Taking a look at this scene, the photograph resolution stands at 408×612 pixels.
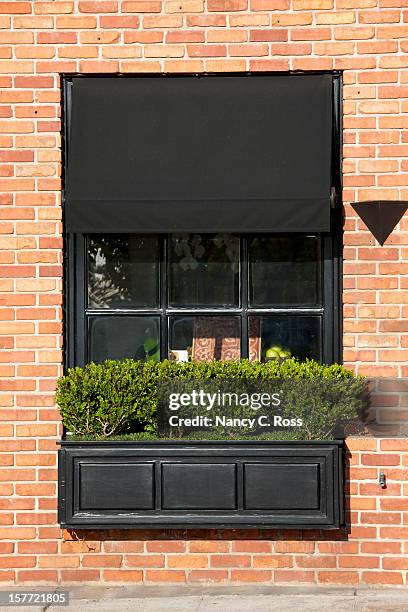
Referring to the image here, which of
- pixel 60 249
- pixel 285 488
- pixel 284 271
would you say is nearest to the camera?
pixel 285 488

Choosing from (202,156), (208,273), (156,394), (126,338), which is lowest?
(156,394)

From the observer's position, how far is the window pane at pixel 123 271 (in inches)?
303

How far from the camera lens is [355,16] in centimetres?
750

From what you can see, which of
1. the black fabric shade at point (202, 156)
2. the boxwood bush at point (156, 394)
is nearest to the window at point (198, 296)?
the boxwood bush at point (156, 394)

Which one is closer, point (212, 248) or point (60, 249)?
point (60, 249)

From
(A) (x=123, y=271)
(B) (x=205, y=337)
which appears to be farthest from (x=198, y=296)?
(A) (x=123, y=271)

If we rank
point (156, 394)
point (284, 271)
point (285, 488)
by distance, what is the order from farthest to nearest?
1. point (284, 271)
2. point (156, 394)
3. point (285, 488)

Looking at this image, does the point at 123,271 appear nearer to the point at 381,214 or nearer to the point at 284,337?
the point at 284,337

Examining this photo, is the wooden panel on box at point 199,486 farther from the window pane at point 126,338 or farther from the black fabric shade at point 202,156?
the black fabric shade at point 202,156

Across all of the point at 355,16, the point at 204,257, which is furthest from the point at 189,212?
the point at 355,16

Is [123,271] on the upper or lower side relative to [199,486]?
upper

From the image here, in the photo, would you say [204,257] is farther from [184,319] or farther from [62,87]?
[62,87]

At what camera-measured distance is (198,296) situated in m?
7.69

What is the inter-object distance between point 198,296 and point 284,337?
2.27ft
